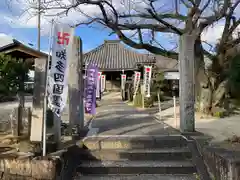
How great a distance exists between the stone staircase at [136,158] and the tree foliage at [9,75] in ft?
31.6

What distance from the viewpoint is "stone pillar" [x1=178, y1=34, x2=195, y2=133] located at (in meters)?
7.01

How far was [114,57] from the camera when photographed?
32.1m

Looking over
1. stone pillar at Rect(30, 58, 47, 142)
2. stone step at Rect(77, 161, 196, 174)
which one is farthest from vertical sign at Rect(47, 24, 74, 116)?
stone step at Rect(77, 161, 196, 174)

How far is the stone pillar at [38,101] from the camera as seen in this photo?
505 cm

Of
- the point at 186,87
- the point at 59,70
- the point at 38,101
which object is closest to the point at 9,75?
the point at 38,101

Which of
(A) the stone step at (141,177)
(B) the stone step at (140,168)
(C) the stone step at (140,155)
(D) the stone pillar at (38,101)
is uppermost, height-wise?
(D) the stone pillar at (38,101)

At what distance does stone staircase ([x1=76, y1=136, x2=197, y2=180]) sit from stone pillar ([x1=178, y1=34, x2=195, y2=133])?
748 mm

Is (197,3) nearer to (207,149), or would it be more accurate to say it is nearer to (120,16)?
(120,16)

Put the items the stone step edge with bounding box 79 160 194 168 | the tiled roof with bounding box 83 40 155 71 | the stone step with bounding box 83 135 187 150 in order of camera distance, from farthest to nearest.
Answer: the tiled roof with bounding box 83 40 155 71 < the stone step with bounding box 83 135 187 150 < the stone step edge with bounding box 79 160 194 168

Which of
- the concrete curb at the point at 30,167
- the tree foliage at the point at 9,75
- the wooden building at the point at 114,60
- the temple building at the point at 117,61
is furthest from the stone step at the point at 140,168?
the temple building at the point at 117,61

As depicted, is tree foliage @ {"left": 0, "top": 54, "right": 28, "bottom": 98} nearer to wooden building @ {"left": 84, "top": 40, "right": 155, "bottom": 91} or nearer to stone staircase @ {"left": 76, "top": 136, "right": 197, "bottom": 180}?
wooden building @ {"left": 84, "top": 40, "right": 155, "bottom": 91}

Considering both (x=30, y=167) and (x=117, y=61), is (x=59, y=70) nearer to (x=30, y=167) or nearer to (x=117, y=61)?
(x=30, y=167)

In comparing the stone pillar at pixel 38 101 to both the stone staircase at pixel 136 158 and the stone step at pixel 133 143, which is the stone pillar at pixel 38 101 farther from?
the stone step at pixel 133 143

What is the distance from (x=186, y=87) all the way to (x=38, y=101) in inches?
152
